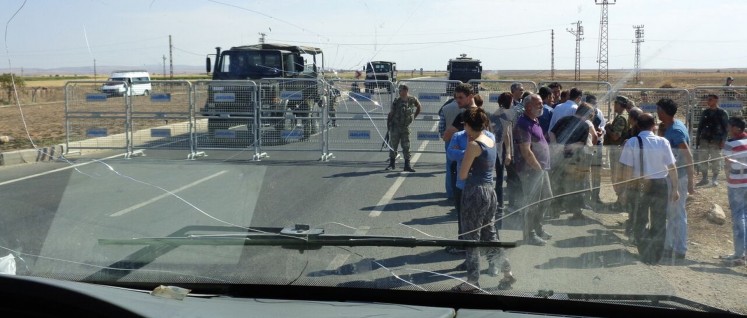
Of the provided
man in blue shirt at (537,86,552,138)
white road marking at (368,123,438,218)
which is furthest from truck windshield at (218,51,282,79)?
man in blue shirt at (537,86,552,138)

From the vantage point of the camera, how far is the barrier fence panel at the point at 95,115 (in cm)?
902

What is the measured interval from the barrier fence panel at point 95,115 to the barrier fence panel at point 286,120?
10.3ft

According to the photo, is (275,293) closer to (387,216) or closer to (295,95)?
(387,216)

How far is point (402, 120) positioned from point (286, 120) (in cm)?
389

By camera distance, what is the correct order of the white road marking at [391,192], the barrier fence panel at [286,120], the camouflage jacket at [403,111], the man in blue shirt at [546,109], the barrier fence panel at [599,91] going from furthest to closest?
the barrier fence panel at [286,120], the camouflage jacket at [403,111], the man in blue shirt at [546,109], the white road marking at [391,192], the barrier fence panel at [599,91]

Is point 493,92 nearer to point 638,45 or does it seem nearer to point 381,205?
point 381,205

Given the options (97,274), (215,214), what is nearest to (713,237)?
(215,214)

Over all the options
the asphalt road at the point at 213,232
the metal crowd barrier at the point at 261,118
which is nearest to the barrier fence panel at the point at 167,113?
the metal crowd barrier at the point at 261,118

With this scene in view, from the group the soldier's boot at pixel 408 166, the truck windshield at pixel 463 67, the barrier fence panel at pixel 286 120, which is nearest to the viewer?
the truck windshield at pixel 463 67

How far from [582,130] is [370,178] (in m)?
6.81

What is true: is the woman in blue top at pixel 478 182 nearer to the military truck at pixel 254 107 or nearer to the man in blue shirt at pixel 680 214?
the man in blue shirt at pixel 680 214

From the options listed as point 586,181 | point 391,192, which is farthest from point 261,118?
point 586,181

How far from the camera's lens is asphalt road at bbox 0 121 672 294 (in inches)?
147

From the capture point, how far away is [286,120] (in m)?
16.7
